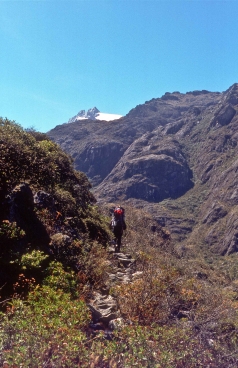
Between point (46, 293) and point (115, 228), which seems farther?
point (115, 228)

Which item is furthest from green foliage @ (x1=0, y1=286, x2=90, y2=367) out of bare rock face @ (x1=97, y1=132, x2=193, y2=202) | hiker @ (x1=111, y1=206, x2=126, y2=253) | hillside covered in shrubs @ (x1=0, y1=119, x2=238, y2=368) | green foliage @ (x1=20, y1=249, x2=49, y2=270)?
bare rock face @ (x1=97, y1=132, x2=193, y2=202)

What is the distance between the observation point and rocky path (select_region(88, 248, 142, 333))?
5570 mm

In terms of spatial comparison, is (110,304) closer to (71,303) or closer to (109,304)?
(109,304)

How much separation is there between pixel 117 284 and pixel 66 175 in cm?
794

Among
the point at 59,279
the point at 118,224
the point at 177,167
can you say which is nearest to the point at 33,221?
the point at 59,279

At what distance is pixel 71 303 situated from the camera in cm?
523

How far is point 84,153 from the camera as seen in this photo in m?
170

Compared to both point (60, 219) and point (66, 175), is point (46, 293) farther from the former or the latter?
point (66, 175)

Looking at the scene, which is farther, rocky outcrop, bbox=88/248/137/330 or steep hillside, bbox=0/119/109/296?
steep hillside, bbox=0/119/109/296

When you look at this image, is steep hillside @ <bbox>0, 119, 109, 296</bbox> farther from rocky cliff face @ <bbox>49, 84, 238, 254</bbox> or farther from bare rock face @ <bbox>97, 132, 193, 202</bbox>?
bare rock face @ <bbox>97, 132, 193, 202</bbox>

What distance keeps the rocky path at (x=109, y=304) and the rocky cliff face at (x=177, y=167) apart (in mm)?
69956

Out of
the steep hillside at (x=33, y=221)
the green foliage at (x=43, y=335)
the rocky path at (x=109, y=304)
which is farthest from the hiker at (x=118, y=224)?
the green foliage at (x=43, y=335)

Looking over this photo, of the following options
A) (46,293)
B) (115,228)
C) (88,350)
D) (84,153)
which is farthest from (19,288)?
(84,153)

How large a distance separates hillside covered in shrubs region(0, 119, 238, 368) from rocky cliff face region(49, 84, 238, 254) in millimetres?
71196
